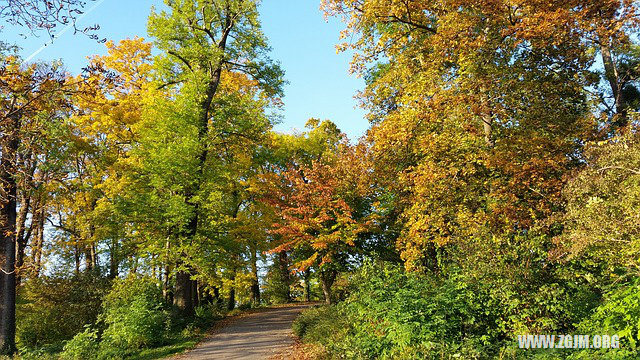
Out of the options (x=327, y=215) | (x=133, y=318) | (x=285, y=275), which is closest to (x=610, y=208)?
(x=327, y=215)

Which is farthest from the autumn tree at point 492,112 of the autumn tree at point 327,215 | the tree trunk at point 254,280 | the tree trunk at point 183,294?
the tree trunk at point 254,280

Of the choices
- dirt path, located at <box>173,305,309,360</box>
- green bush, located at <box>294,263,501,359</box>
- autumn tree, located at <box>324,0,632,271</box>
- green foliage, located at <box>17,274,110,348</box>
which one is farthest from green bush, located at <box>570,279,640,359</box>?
green foliage, located at <box>17,274,110,348</box>

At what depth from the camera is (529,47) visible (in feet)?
36.6

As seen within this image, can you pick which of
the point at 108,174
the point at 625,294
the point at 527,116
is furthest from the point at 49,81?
the point at 108,174

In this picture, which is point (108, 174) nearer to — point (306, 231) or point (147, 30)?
point (147, 30)

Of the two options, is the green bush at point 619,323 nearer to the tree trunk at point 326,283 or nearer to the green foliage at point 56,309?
the tree trunk at point 326,283

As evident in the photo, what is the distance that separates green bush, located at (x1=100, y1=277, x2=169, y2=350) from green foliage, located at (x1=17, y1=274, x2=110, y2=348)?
247cm

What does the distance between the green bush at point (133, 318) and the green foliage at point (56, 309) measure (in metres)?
2.47

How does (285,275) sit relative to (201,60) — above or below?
below

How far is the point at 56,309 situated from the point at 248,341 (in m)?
8.76

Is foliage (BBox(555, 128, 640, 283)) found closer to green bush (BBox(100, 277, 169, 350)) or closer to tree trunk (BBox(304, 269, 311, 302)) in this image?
green bush (BBox(100, 277, 169, 350))

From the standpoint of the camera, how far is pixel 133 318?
12.0 m

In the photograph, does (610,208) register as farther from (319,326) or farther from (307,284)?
(307,284)

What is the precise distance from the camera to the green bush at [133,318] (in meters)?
11.6
